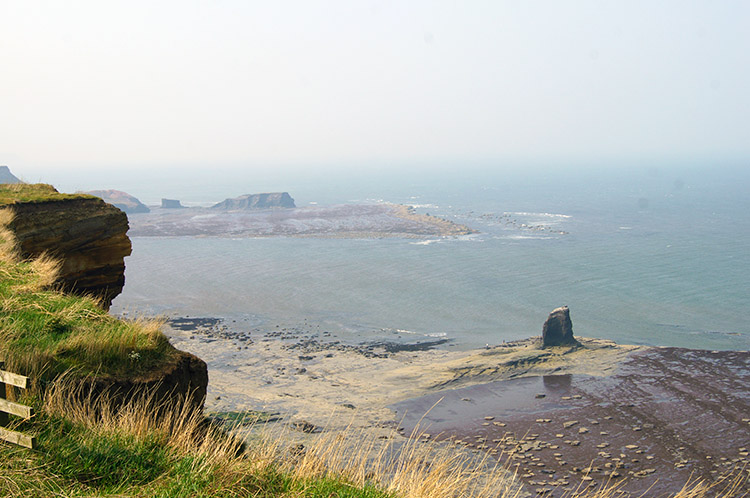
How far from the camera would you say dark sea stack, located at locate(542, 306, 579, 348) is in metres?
49.5

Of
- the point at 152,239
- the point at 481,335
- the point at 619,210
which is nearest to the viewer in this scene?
the point at 481,335

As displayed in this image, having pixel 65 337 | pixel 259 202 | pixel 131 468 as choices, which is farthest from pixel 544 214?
pixel 131 468

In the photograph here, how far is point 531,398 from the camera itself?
4006cm

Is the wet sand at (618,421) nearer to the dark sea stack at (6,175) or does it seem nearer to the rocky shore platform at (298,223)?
the rocky shore platform at (298,223)

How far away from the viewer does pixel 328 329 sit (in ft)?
193

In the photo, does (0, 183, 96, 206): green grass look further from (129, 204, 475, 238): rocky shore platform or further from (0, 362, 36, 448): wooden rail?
(129, 204, 475, 238): rocky shore platform

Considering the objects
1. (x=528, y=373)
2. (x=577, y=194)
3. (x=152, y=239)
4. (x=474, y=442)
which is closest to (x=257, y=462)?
(x=474, y=442)

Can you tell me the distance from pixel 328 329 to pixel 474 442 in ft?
92.7

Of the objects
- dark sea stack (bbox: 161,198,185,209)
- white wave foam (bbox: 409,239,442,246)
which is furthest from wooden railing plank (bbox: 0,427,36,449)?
dark sea stack (bbox: 161,198,185,209)

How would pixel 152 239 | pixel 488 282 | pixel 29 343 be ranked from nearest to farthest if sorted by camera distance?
1. pixel 29 343
2. pixel 488 282
3. pixel 152 239

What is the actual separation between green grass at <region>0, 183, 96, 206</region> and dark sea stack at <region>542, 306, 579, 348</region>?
127 feet

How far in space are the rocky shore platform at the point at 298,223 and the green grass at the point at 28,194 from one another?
90226mm

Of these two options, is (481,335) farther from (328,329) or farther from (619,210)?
(619,210)

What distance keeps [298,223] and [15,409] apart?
125301mm
